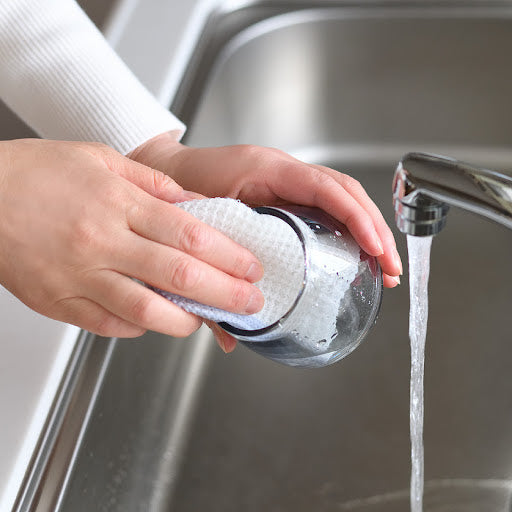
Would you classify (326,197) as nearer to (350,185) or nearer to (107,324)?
(350,185)

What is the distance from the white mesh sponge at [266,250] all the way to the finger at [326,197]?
6cm

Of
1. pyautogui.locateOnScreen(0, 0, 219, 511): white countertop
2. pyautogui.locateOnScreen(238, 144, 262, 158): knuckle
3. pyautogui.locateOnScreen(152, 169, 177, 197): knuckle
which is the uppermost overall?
pyautogui.locateOnScreen(238, 144, 262, 158): knuckle

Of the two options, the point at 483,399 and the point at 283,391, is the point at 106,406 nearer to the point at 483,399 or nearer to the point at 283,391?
the point at 283,391

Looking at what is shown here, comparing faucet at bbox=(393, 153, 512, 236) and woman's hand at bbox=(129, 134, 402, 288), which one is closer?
faucet at bbox=(393, 153, 512, 236)

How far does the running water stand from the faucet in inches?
0.7

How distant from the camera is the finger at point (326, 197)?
40 cm

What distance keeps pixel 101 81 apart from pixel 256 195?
169 millimetres

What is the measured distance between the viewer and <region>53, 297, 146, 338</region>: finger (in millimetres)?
387

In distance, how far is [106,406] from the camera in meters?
0.49

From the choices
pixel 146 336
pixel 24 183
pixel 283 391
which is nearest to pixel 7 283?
pixel 24 183

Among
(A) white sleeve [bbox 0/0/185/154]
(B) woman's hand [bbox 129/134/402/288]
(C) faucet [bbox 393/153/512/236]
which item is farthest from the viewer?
(A) white sleeve [bbox 0/0/185/154]

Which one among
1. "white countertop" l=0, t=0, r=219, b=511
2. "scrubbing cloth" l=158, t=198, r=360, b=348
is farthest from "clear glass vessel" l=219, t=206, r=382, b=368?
"white countertop" l=0, t=0, r=219, b=511

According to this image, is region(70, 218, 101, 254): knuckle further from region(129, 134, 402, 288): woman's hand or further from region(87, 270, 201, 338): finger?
region(129, 134, 402, 288): woman's hand

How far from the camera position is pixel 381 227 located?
0.42 metres
